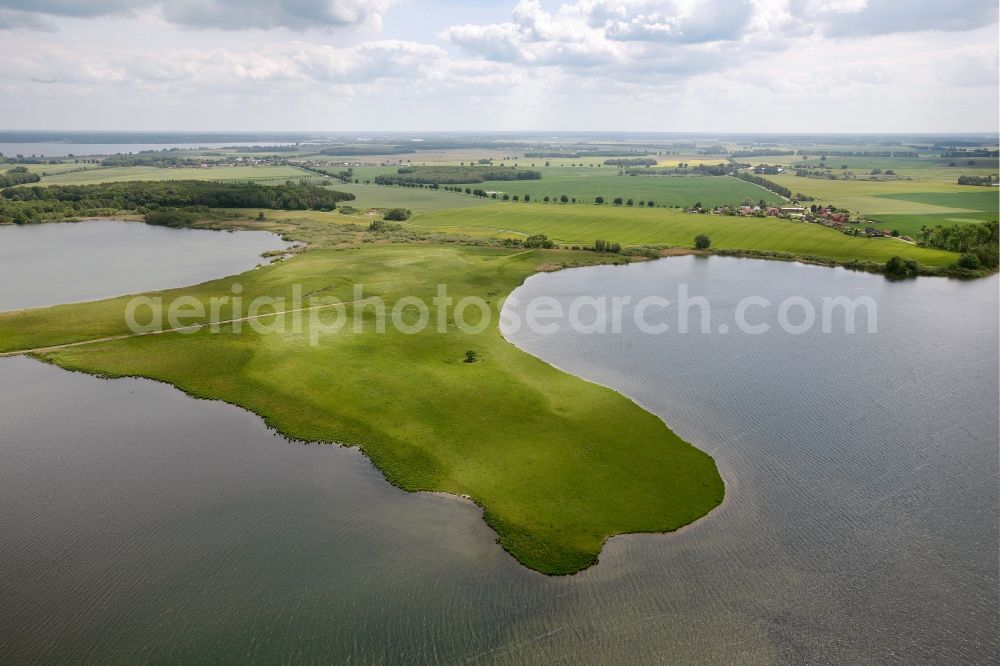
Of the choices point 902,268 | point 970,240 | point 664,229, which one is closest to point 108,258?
point 664,229

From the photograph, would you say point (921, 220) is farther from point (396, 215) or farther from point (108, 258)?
point (108, 258)

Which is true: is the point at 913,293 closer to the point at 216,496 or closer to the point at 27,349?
the point at 216,496

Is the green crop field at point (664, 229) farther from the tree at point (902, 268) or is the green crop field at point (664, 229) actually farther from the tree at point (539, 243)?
the tree at point (539, 243)

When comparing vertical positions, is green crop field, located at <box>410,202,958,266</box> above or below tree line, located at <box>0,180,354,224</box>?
below

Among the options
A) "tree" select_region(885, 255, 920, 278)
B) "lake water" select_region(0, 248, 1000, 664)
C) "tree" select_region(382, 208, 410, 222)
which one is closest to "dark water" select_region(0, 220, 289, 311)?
"tree" select_region(382, 208, 410, 222)

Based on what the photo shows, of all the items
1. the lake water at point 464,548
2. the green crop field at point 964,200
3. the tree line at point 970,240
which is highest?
the green crop field at point 964,200

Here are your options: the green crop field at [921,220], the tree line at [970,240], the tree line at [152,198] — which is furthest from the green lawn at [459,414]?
the green crop field at [921,220]

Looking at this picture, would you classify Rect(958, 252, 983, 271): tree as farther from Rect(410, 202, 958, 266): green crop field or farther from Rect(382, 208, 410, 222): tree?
Rect(382, 208, 410, 222): tree

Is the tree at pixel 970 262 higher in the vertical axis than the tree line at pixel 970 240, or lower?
lower
